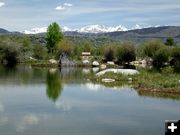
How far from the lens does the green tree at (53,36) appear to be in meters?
89.7

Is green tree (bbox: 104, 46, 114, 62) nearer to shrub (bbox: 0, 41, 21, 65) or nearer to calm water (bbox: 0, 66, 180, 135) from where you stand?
shrub (bbox: 0, 41, 21, 65)

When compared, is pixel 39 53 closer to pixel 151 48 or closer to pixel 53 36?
pixel 53 36

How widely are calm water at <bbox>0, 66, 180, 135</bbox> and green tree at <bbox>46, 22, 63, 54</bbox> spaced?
5389cm

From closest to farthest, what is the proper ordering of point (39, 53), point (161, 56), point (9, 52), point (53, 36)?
point (161, 56) < point (9, 52) < point (39, 53) < point (53, 36)

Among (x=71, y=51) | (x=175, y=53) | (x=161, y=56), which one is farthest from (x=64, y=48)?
A: (x=175, y=53)

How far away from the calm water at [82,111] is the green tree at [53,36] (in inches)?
2122

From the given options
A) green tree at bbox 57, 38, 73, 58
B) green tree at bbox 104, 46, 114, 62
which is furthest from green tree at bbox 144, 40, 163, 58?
green tree at bbox 57, 38, 73, 58

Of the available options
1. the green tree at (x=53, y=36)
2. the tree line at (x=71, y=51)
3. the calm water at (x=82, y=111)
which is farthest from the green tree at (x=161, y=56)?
the calm water at (x=82, y=111)

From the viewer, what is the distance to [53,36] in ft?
296

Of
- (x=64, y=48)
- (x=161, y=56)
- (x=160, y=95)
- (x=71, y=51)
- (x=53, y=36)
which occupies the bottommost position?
(x=160, y=95)

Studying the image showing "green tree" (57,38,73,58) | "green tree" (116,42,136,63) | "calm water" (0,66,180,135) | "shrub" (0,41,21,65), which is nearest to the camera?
"calm water" (0,66,180,135)

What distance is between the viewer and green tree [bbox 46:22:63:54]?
89.7 m

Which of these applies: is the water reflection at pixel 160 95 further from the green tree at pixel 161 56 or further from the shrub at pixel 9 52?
the shrub at pixel 9 52

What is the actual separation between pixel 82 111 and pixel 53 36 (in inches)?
2669
